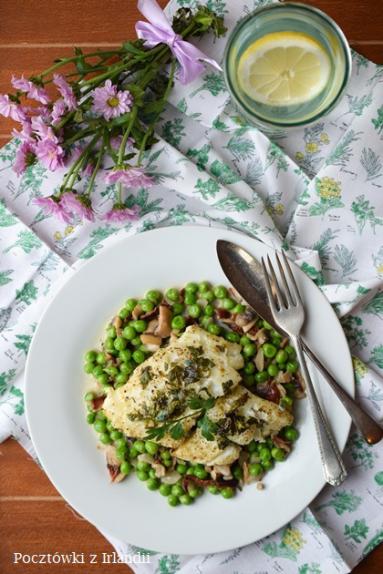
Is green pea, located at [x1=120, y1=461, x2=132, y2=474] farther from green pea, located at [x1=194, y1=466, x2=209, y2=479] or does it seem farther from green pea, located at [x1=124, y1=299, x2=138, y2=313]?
green pea, located at [x1=124, y1=299, x2=138, y2=313]

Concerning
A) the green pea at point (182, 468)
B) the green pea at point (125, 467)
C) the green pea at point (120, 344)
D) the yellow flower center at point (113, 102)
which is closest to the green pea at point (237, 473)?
the green pea at point (182, 468)

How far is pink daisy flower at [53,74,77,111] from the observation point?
2332 mm

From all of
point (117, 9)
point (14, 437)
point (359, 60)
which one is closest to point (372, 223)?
point (359, 60)

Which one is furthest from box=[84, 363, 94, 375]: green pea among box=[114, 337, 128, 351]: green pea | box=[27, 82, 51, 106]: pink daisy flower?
box=[27, 82, 51, 106]: pink daisy flower

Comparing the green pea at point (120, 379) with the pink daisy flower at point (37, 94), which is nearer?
the pink daisy flower at point (37, 94)

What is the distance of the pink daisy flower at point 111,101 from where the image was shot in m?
2.38

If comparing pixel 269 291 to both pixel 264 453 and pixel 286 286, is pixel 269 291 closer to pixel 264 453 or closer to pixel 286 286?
pixel 286 286

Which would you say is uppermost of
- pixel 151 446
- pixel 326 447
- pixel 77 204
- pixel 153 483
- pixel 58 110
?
pixel 58 110

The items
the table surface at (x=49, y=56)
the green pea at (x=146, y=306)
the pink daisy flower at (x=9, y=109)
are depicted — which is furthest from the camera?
the table surface at (x=49, y=56)

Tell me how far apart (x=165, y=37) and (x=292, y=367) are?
49.9 inches

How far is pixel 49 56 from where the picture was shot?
8.65 ft

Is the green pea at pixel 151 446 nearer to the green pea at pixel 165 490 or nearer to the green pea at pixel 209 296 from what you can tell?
the green pea at pixel 165 490

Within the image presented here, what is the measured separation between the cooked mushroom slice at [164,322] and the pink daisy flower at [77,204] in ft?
1.40

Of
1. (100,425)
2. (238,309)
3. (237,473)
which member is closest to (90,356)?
(100,425)
